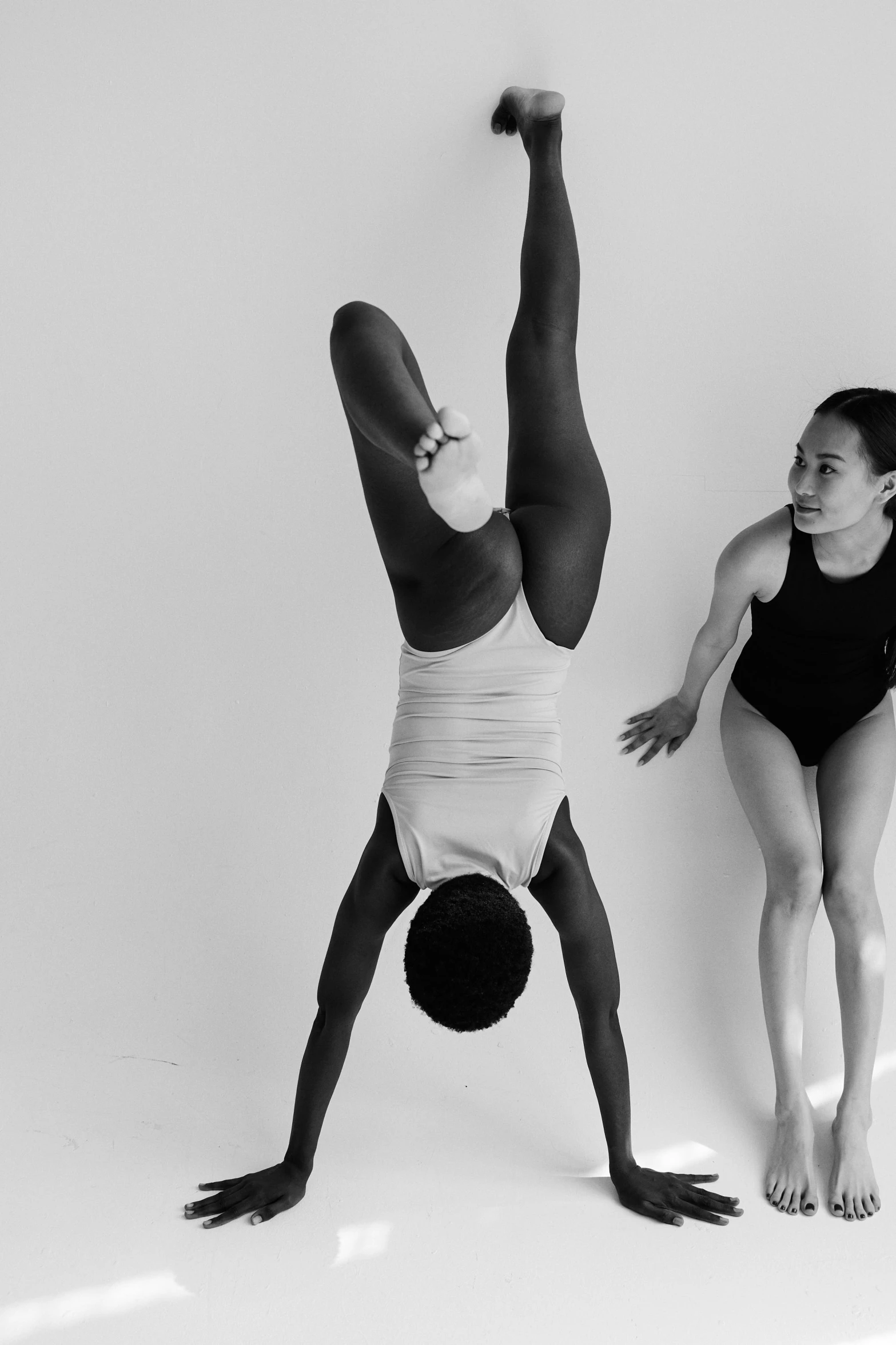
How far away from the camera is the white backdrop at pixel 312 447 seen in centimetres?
253

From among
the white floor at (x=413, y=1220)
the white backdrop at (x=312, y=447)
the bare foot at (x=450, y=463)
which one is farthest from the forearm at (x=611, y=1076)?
the bare foot at (x=450, y=463)

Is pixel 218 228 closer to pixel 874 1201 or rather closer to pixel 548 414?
pixel 548 414

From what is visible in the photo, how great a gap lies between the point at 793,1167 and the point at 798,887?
570 millimetres

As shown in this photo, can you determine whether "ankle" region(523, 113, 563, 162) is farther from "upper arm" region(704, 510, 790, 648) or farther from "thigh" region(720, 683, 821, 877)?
"thigh" region(720, 683, 821, 877)

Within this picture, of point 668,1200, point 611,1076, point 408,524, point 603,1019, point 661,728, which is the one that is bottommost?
point 668,1200

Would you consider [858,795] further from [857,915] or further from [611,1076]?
[611,1076]

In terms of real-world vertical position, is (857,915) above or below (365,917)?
below

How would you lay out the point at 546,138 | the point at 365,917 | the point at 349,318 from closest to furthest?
the point at 349,318 → the point at 365,917 → the point at 546,138

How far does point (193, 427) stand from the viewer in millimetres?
2598

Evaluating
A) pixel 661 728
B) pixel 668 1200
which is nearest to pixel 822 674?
pixel 661 728

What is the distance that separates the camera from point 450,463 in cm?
160

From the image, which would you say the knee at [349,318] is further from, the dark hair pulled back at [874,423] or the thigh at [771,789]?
the thigh at [771,789]

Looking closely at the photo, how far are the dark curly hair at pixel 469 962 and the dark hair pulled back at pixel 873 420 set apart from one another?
4.06ft

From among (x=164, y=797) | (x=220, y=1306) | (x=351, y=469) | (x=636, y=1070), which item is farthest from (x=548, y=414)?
(x=220, y=1306)
